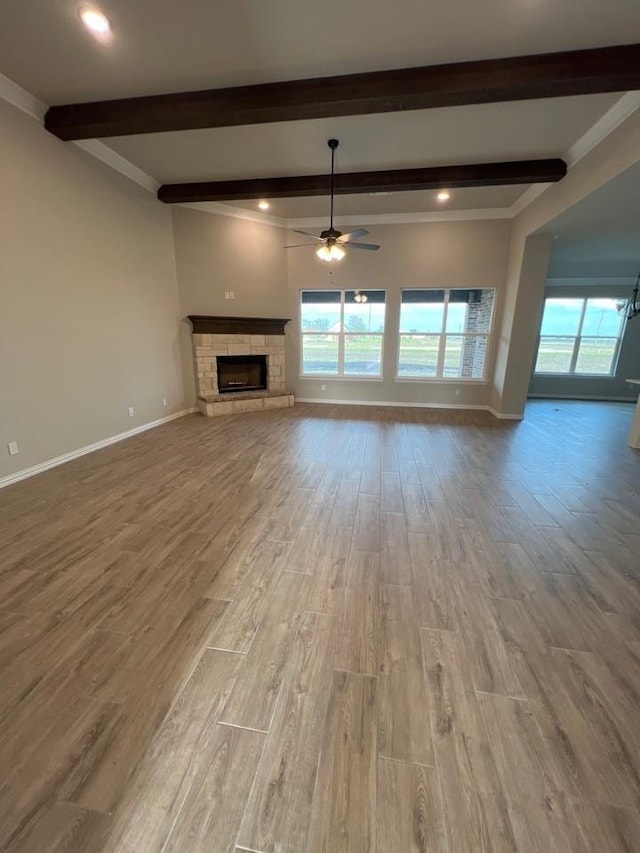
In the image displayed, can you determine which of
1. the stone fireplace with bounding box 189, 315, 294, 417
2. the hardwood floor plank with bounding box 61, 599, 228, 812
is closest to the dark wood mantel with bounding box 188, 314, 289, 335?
the stone fireplace with bounding box 189, 315, 294, 417

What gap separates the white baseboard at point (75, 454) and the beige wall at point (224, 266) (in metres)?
1.07

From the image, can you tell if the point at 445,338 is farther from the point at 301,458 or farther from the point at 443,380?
the point at 301,458

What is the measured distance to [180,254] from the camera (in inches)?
224

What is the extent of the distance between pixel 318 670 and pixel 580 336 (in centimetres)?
968

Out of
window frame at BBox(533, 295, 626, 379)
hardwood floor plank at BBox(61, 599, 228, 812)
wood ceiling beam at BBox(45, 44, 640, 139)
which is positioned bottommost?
hardwood floor plank at BBox(61, 599, 228, 812)

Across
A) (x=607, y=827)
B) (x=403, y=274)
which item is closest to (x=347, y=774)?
(x=607, y=827)

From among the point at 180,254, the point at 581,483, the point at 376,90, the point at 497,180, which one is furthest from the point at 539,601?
the point at 180,254

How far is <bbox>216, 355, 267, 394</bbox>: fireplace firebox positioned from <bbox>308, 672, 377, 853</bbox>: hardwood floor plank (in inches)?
225

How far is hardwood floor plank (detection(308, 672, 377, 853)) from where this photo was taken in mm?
1025

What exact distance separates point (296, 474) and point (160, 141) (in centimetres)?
408

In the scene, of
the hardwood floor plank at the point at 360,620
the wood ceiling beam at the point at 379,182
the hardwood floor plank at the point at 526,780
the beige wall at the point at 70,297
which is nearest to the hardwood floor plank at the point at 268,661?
the hardwood floor plank at the point at 360,620

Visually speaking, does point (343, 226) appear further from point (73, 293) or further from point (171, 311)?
point (73, 293)

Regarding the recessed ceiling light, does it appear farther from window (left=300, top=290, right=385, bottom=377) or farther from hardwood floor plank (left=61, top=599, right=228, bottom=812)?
window (left=300, top=290, right=385, bottom=377)

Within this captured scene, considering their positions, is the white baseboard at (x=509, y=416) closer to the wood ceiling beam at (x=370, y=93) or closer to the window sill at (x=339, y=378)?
the window sill at (x=339, y=378)
